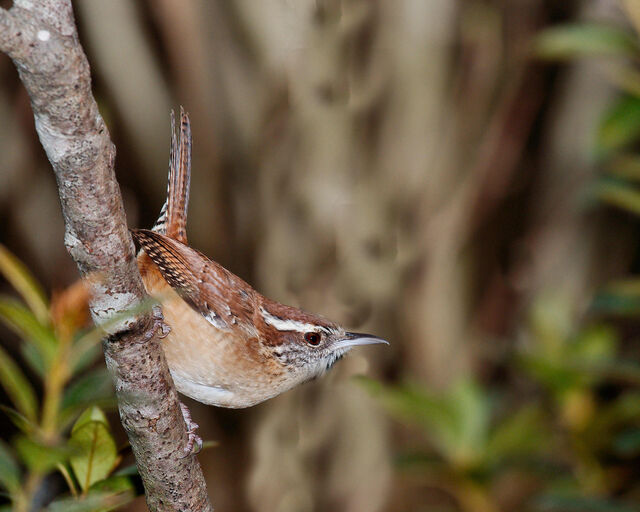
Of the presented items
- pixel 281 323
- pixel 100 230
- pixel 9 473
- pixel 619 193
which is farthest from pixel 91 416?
pixel 619 193

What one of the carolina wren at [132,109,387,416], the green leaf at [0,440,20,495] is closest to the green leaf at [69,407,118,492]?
the green leaf at [0,440,20,495]

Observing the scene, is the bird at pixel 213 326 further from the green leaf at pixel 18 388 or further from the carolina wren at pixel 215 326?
the green leaf at pixel 18 388

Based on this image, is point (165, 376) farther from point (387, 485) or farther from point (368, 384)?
point (387, 485)

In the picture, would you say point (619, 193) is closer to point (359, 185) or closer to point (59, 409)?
point (59, 409)

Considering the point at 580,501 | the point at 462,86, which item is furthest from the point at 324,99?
the point at 580,501

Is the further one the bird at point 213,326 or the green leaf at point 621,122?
the green leaf at point 621,122

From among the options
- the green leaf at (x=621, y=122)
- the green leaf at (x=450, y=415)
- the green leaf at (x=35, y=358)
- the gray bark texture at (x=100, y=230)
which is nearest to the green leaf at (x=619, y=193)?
the green leaf at (x=621, y=122)
